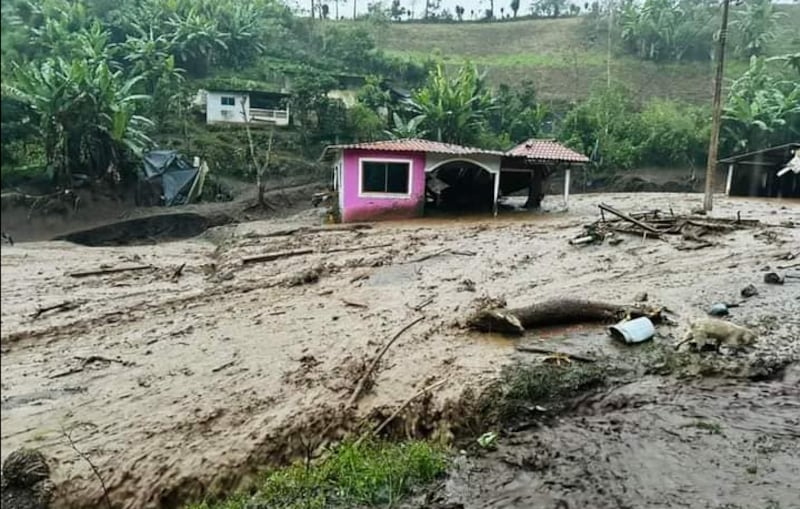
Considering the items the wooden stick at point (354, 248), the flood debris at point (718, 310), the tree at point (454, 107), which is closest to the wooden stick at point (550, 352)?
the flood debris at point (718, 310)

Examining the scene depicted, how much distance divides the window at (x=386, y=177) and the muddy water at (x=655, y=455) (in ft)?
35.5

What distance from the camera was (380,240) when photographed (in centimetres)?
1227

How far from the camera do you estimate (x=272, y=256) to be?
10.8 metres

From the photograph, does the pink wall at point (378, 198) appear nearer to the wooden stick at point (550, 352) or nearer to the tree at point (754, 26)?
the tree at point (754, 26)

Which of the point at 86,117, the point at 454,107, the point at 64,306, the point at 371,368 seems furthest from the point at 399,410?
the point at 454,107

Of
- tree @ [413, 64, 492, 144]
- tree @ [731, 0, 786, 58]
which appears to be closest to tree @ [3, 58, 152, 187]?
tree @ [731, 0, 786, 58]

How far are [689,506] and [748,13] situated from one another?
9680 mm

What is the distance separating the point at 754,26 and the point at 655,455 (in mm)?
8150

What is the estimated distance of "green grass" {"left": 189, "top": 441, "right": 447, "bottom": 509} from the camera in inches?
141

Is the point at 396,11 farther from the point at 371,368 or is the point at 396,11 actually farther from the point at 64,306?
the point at 371,368

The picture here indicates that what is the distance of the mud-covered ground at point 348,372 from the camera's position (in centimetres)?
371

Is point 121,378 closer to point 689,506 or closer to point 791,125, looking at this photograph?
point 689,506

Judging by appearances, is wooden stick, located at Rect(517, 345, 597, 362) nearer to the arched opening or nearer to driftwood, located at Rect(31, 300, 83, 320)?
driftwood, located at Rect(31, 300, 83, 320)

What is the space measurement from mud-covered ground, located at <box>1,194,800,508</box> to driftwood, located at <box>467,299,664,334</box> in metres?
0.23
